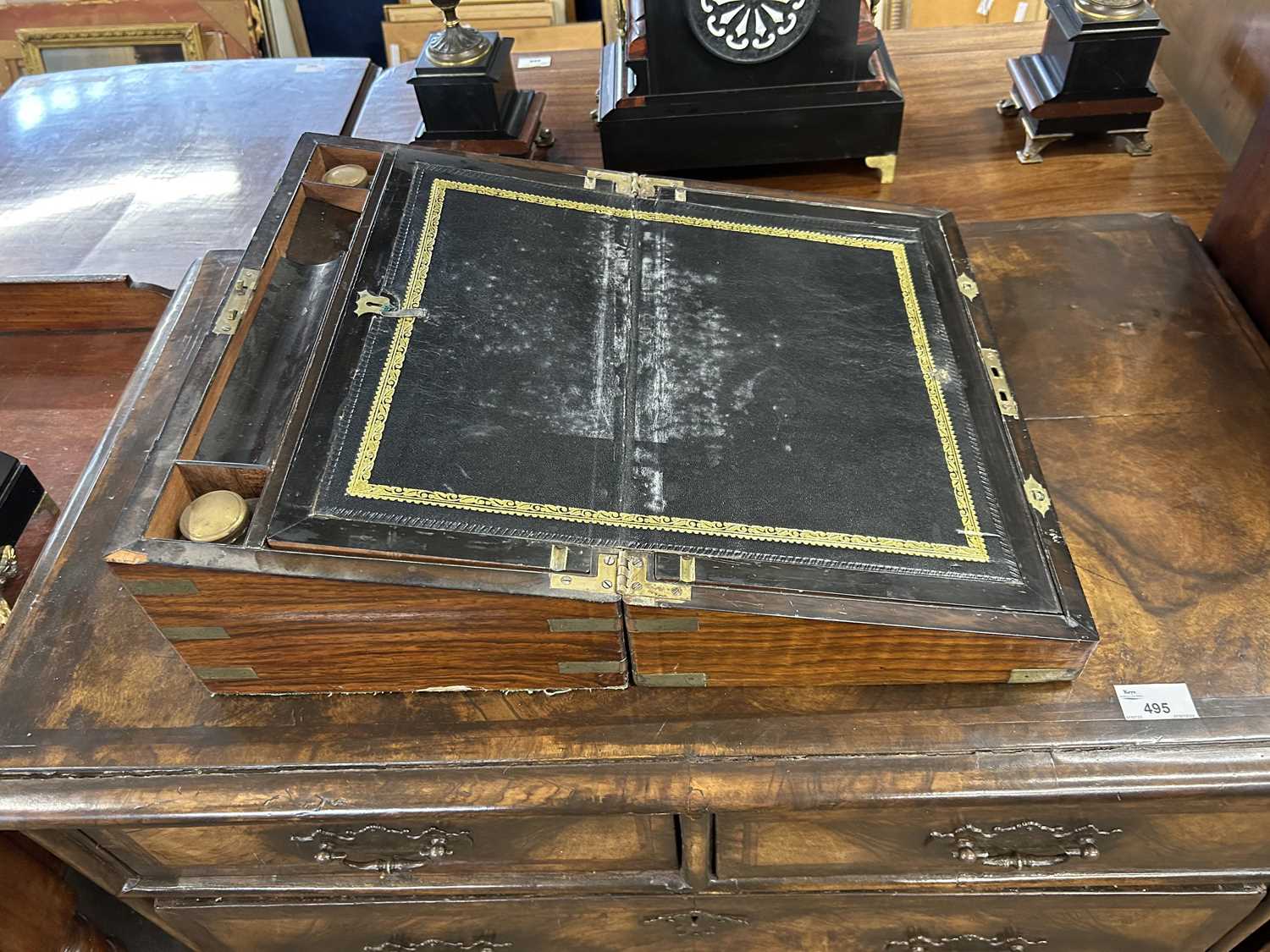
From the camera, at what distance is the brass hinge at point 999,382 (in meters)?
1.16

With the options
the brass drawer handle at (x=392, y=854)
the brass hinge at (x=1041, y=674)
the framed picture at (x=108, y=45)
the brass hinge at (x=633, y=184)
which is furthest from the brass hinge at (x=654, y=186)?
the framed picture at (x=108, y=45)

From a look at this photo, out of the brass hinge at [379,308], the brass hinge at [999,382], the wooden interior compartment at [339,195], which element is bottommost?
the brass hinge at [999,382]

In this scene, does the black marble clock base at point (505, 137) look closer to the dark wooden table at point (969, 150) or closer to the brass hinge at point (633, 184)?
the dark wooden table at point (969, 150)

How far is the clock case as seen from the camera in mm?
925

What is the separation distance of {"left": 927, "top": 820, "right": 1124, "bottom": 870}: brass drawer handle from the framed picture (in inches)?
123

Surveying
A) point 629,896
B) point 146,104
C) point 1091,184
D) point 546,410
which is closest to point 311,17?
point 146,104

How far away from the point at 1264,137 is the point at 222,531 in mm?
1393

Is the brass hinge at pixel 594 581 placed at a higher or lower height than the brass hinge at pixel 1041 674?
higher

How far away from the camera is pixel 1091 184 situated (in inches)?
66.9

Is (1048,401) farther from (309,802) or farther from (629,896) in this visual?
(309,802)

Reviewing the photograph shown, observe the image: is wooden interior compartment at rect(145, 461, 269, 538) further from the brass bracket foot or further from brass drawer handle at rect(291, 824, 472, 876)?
the brass bracket foot

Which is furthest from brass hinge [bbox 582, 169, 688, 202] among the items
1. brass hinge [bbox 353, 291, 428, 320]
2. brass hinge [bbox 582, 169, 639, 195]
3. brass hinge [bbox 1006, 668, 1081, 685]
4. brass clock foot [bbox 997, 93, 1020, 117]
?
brass clock foot [bbox 997, 93, 1020, 117]

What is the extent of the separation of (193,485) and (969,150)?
145cm

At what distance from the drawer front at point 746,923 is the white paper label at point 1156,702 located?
1.11 feet
